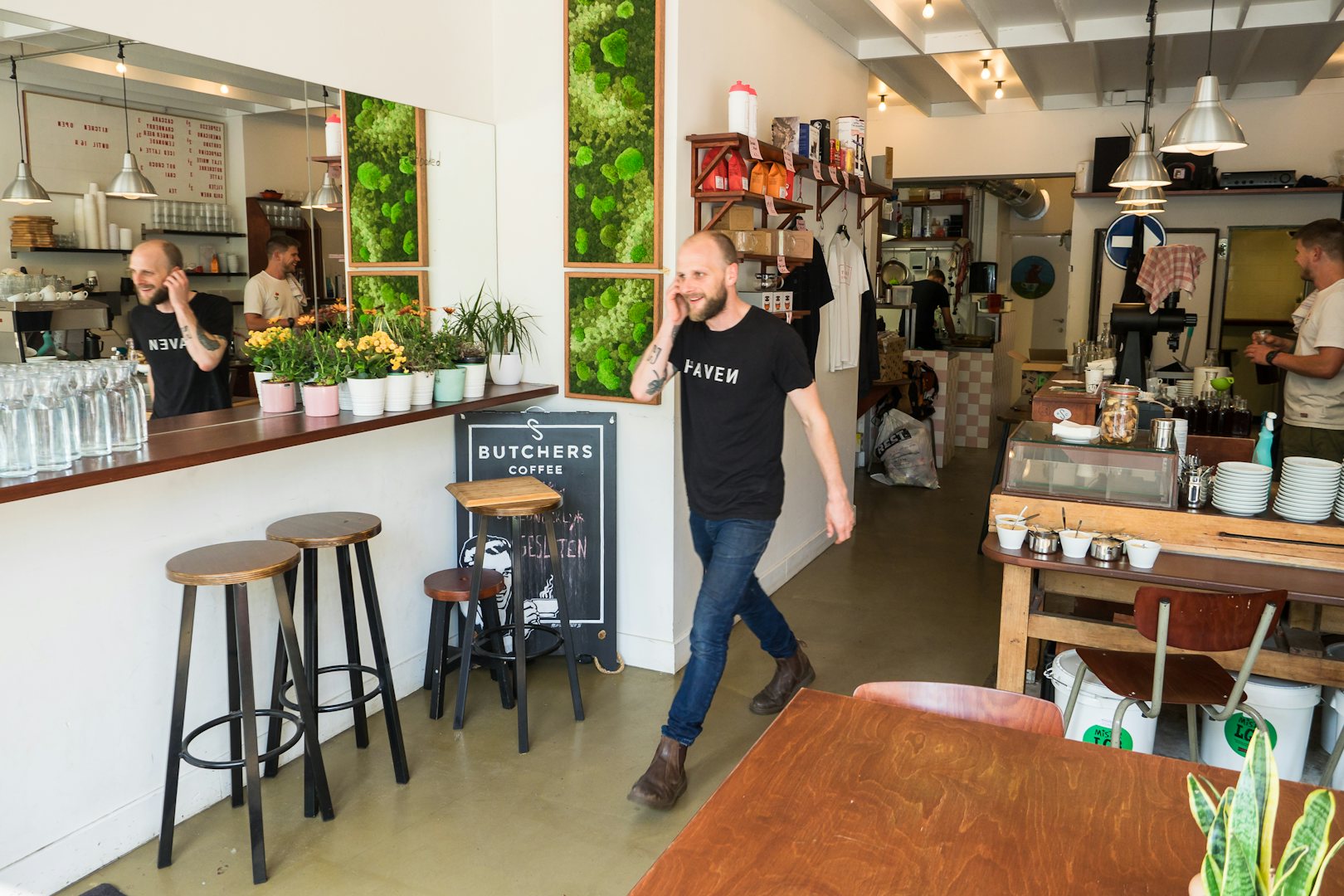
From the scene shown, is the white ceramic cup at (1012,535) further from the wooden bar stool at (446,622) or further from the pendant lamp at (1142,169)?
the pendant lamp at (1142,169)

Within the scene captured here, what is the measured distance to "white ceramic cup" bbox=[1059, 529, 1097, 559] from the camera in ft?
10.7

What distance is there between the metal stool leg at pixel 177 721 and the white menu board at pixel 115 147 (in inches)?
46.9

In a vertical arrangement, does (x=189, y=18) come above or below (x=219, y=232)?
above

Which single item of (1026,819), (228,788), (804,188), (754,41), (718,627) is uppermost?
(754,41)

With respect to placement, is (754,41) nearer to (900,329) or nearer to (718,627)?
(718,627)

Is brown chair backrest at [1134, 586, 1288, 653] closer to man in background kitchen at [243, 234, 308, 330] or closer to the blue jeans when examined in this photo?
the blue jeans

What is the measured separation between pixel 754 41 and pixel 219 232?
8.75 ft

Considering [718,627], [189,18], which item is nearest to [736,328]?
[718,627]

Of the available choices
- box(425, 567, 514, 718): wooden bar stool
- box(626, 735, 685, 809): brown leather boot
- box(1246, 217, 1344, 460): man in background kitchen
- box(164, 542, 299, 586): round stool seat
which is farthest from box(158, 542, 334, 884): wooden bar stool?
box(1246, 217, 1344, 460): man in background kitchen

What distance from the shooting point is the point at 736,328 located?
3.26 metres

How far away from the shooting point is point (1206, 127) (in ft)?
13.7

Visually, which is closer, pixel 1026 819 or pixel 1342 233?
pixel 1026 819

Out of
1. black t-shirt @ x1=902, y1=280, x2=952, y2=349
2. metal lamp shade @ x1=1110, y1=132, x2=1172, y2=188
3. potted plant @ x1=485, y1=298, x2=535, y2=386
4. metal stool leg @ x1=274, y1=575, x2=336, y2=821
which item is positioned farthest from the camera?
black t-shirt @ x1=902, y1=280, x2=952, y2=349

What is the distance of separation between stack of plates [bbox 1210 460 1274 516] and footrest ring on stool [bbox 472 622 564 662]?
94.5 inches
